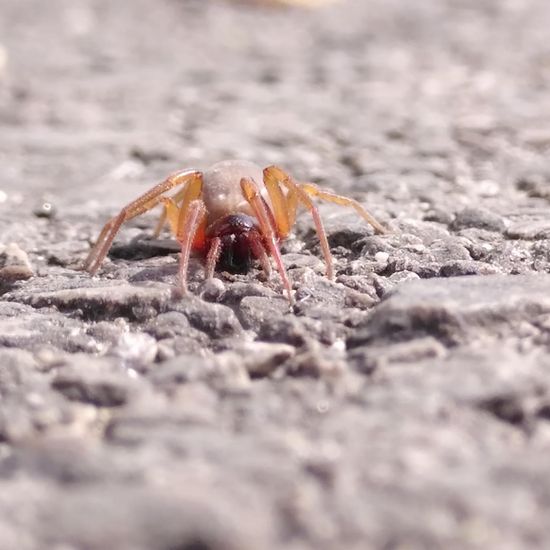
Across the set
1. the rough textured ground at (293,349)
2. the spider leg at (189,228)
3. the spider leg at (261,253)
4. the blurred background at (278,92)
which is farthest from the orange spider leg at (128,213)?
the blurred background at (278,92)

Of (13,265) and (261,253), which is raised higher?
(261,253)

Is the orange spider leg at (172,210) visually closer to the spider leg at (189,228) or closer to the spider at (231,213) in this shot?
the spider at (231,213)

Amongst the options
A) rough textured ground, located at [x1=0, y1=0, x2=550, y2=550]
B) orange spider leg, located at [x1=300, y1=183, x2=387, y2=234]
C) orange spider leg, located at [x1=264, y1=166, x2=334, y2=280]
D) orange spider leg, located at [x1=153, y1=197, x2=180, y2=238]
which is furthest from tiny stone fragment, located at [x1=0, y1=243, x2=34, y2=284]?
orange spider leg, located at [x1=300, y1=183, x2=387, y2=234]

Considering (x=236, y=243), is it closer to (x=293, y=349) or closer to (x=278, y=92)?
(x=293, y=349)

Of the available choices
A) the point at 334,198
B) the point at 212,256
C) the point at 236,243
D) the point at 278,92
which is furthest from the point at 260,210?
the point at 278,92

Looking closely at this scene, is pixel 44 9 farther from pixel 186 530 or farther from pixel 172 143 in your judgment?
pixel 186 530
